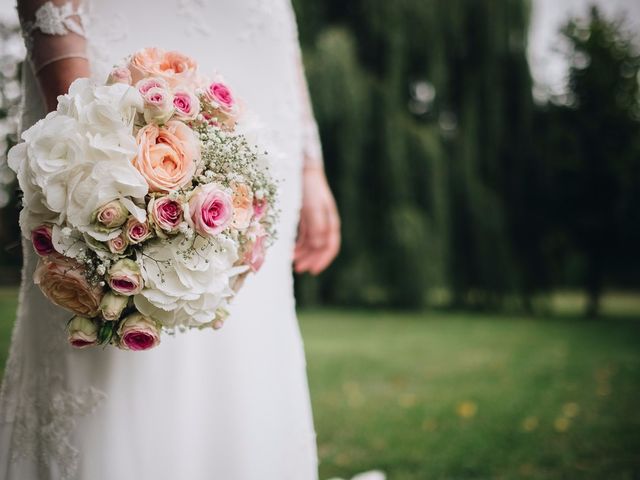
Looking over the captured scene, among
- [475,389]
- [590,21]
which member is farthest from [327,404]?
[590,21]

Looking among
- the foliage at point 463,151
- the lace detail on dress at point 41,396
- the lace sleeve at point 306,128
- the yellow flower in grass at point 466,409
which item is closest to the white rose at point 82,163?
the lace detail on dress at point 41,396

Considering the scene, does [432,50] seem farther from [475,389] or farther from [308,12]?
[475,389]

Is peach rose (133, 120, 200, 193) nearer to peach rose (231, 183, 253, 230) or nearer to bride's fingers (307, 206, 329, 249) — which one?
peach rose (231, 183, 253, 230)

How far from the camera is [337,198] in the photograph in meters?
9.69

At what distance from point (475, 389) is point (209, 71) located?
3723 mm

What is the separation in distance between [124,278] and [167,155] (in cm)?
22

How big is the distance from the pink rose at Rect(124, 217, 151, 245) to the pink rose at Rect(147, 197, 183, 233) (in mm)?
20

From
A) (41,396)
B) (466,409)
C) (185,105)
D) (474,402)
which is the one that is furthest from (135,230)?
(474,402)

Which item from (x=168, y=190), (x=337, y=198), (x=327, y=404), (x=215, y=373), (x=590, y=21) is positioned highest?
(x=590, y=21)

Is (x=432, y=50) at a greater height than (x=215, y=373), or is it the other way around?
(x=432, y=50)

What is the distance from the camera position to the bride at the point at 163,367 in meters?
1.19

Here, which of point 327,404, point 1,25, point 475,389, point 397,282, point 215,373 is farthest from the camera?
point 397,282

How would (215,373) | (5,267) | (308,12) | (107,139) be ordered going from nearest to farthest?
(107,139)
(215,373)
(5,267)
(308,12)

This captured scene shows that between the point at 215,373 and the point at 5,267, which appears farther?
the point at 5,267
